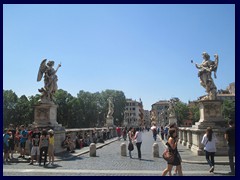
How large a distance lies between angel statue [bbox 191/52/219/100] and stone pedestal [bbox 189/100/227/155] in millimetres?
494

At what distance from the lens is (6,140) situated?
15.3 m

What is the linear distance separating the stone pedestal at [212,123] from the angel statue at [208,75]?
19.5 inches

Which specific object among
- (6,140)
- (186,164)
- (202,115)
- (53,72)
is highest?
(53,72)

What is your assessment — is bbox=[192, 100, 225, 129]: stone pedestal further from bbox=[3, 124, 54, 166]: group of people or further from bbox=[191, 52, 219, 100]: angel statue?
bbox=[3, 124, 54, 166]: group of people

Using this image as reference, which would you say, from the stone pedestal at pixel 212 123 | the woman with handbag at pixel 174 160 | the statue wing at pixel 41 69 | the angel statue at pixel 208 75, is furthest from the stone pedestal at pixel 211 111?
the statue wing at pixel 41 69

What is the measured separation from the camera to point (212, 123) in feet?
56.7

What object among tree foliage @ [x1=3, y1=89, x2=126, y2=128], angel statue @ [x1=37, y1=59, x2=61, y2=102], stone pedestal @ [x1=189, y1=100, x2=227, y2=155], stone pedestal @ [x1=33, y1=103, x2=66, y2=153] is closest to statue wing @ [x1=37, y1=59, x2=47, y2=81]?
angel statue @ [x1=37, y1=59, x2=61, y2=102]

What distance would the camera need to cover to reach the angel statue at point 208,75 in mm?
18028

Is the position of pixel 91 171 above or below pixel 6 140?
below
